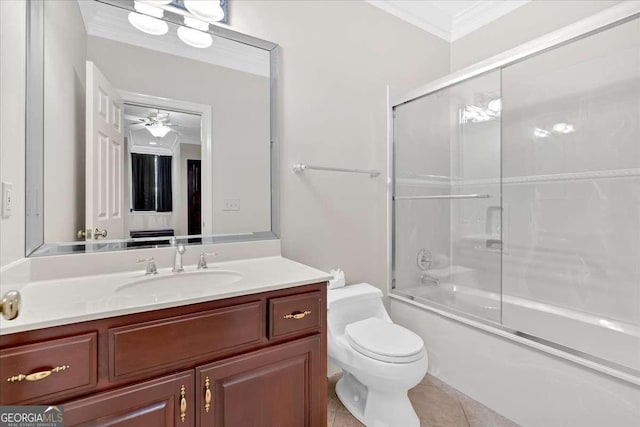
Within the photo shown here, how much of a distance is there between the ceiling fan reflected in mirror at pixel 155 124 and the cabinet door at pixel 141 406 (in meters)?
1.06

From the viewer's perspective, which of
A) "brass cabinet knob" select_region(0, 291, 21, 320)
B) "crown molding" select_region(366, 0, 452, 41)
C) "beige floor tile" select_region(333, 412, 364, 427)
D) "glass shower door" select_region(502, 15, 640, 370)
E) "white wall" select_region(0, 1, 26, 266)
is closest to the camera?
"brass cabinet knob" select_region(0, 291, 21, 320)

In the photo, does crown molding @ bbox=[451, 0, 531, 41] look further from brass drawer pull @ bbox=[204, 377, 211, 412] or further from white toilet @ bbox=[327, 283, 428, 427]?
brass drawer pull @ bbox=[204, 377, 211, 412]

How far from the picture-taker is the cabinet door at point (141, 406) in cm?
83

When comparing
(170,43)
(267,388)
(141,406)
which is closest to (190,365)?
(141,406)

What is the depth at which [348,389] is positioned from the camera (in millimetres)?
1766

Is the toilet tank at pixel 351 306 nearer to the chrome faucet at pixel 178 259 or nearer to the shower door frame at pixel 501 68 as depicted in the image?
the shower door frame at pixel 501 68

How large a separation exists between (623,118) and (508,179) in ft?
2.20

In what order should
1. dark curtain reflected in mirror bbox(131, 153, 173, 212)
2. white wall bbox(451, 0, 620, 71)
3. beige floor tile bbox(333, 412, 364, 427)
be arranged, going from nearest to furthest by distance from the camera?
1. dark curtain reflected in mirror bbox(131, 153, 173, 212)
2. beige floor tile bbox(333, 412, 364, 427)
3. white wall bbox(451, 0, 620, 71)

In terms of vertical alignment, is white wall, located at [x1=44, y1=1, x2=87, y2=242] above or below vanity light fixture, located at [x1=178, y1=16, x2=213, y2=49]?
below

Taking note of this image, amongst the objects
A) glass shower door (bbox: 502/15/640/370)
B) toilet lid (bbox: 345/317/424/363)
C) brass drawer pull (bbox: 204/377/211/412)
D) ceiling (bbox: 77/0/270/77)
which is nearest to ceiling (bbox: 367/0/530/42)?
glass shower door (bbox: 502/15/640/370)

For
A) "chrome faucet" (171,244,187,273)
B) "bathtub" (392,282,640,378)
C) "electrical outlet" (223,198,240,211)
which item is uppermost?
"electrical outlet" (223,198,240,211)

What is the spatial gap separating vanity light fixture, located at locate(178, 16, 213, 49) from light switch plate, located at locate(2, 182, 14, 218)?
0.96m

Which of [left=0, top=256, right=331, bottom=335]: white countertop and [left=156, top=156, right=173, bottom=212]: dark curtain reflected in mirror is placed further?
[left=156, top=156, right=173, bottom=212]: dark curtain reflected in mirror

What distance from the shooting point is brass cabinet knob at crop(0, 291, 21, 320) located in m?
0.66
